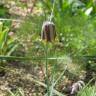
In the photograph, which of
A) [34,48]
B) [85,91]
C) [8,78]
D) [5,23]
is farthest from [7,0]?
[85,91]

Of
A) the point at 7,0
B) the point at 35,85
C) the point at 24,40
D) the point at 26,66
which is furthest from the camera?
the point at 7,0

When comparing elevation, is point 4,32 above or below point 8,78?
above

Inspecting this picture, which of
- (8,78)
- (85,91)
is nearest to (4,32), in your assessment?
(8,78)

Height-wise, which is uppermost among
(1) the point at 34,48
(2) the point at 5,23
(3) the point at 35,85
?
(2) the point at 5,23

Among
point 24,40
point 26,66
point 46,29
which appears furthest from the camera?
point 24,40

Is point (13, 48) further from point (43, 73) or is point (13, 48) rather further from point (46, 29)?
point (46, 29)

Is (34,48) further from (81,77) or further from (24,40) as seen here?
(81,77)

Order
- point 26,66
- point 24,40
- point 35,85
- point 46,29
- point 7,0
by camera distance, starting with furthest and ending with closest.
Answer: point 7,0 < point 24,40 < point 26,66 < point 35,85 < point 46,29

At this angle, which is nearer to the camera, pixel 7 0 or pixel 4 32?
pixel 4 32

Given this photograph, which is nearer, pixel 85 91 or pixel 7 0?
pixel 85 91
